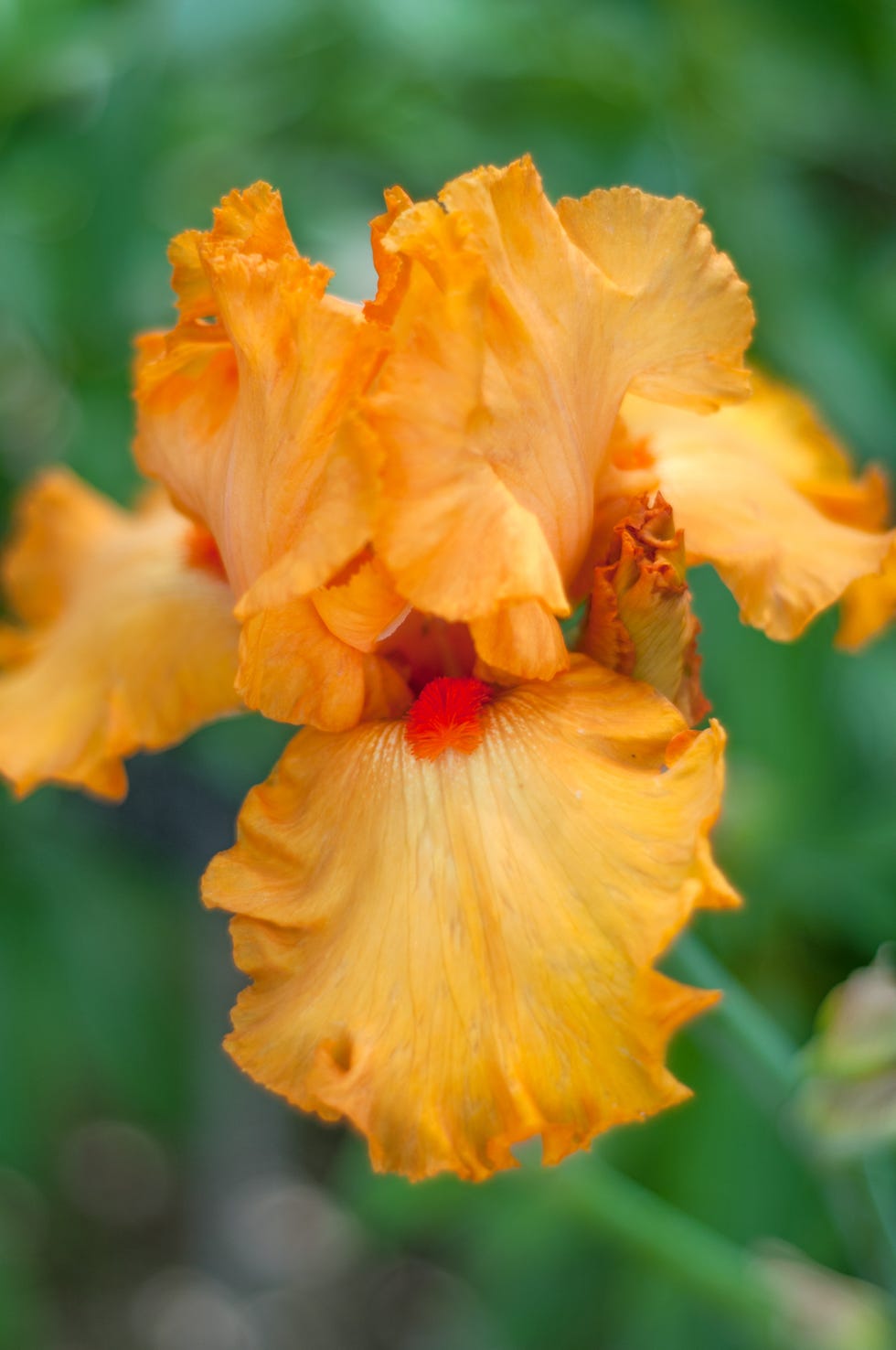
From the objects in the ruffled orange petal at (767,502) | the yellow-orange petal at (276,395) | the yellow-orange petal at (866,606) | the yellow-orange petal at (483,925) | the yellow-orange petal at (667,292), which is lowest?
the yellow-orange petal at (483,925)

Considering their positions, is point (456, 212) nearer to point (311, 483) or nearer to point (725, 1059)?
point (311, 483)

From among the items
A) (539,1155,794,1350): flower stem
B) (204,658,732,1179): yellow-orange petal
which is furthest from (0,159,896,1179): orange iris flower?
(539,1155,794,1350): flower stem

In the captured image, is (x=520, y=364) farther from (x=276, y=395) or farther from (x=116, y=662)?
(x=116, y=662)

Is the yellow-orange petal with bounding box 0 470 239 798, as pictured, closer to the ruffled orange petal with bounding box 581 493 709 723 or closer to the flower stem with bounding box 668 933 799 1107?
the ruffled orange petal with bounding box 581 493 709 723

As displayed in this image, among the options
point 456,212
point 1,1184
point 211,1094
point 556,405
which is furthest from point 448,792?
point 1,1184

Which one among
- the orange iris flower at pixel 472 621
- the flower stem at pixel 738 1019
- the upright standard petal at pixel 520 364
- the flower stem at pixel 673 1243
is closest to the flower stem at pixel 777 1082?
the flower stem at pixel 738 1019

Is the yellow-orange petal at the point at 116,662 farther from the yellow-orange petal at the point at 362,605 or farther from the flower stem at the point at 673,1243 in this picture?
the flower stem at the point at 673,1243
